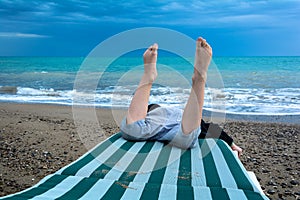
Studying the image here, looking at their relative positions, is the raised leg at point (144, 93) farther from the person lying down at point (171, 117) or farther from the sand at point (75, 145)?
the sand at point (75, 145)

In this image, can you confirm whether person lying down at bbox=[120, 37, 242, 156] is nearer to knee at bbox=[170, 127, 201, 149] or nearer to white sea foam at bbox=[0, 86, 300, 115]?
knee at bbox=[170, 127, 201, 149]

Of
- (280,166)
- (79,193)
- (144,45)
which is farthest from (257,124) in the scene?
(79,193)

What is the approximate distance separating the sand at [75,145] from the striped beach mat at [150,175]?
875 millimetres

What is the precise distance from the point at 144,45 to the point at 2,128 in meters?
2.90

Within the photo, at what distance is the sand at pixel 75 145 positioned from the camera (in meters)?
3.17

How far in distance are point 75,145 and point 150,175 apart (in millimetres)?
2362

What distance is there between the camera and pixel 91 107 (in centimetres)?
744

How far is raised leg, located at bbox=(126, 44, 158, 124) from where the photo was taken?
9.55 feet

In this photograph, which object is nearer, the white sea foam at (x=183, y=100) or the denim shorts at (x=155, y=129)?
the denim shorts at (x=155, y=129)

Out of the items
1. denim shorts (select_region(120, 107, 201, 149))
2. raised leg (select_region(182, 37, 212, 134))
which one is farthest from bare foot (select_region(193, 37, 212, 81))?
denim shorts (select_region(120, 107, 201, 149))

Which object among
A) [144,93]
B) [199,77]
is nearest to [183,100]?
[144,93]

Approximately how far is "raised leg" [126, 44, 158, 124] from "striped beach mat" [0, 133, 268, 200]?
0.24 metres

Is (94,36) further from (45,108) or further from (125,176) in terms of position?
(45,108)

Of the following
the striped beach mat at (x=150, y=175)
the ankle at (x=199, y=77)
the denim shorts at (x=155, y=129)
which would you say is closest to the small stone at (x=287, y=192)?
the striped beach mat at (x=150, y=175)
